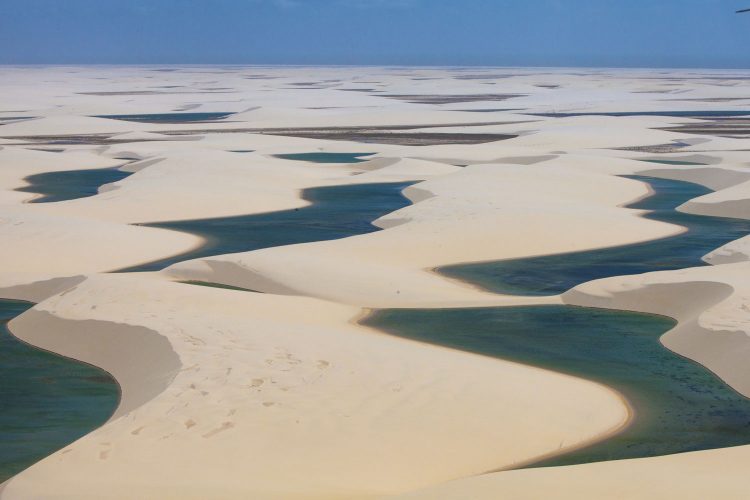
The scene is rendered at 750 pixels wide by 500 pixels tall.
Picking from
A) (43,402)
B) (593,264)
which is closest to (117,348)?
(43,402)

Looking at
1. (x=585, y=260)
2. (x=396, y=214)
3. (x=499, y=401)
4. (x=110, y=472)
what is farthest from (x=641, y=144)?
(x=110, y=472)

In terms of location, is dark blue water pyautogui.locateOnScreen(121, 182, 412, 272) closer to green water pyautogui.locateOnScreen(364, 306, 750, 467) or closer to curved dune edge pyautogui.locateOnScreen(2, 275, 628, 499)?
curved dune edge pyautogui.locateOnScreen(2, 275, 628, 499)

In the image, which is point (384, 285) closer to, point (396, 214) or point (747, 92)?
point (396, 214)

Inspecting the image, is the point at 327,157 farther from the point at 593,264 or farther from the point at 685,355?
the point at 685,355

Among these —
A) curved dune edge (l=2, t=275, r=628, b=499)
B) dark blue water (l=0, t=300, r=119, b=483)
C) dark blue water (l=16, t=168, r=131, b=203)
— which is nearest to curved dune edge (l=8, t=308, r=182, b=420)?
curved dune edge (l=2, t=275, r=628, b=499)

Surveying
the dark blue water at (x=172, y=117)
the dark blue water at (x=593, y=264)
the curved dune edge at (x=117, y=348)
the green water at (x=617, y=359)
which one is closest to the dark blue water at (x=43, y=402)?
the curved dune edge at (x=117, y=348)

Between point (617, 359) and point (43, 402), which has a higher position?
point (43, 402)
